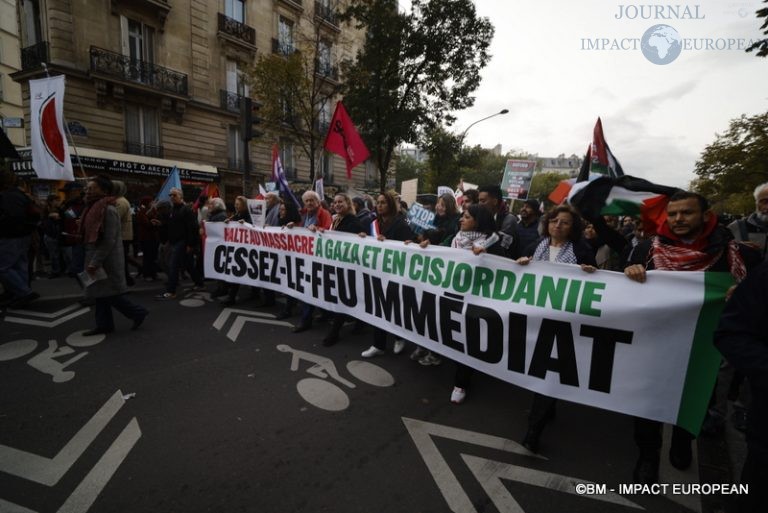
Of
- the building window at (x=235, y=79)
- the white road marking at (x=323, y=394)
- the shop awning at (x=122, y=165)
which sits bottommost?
the white road marking at (x=323, y=394)

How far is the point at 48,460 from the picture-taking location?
2377mm

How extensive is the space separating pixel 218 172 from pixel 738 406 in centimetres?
2146

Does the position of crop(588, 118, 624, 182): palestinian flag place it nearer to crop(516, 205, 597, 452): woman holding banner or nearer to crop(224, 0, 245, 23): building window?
crop(516, 205, 597, 452): woman holding banner

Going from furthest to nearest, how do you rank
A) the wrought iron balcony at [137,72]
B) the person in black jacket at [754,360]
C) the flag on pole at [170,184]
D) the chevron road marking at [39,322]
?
the wrought iron balcony at [137,72] → the flag on pole at [170,184] → the chevron road marking at [39,322] → the person in black jacket at [754,360]

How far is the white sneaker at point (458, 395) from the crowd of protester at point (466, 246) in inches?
0.5

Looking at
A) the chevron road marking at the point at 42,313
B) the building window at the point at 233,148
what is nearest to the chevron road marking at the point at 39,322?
the chevron road marking at the point at 42,313

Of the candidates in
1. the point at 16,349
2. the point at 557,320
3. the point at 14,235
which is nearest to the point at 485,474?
the point at 557,320

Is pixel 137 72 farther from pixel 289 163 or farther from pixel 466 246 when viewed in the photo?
pixel 466 246

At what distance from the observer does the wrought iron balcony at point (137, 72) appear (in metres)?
15.5

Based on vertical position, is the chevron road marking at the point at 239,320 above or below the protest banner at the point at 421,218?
below

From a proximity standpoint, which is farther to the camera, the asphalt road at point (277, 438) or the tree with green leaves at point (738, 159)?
the tree with green leaves at point (738, 159)

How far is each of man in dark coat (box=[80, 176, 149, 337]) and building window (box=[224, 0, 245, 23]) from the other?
2034cm

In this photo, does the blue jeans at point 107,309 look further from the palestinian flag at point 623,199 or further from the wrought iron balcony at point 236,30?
the wrought iron balcony at point 236,30

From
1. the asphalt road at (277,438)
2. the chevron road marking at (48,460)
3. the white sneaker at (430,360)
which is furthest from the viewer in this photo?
the white sneaker at (430,360)
